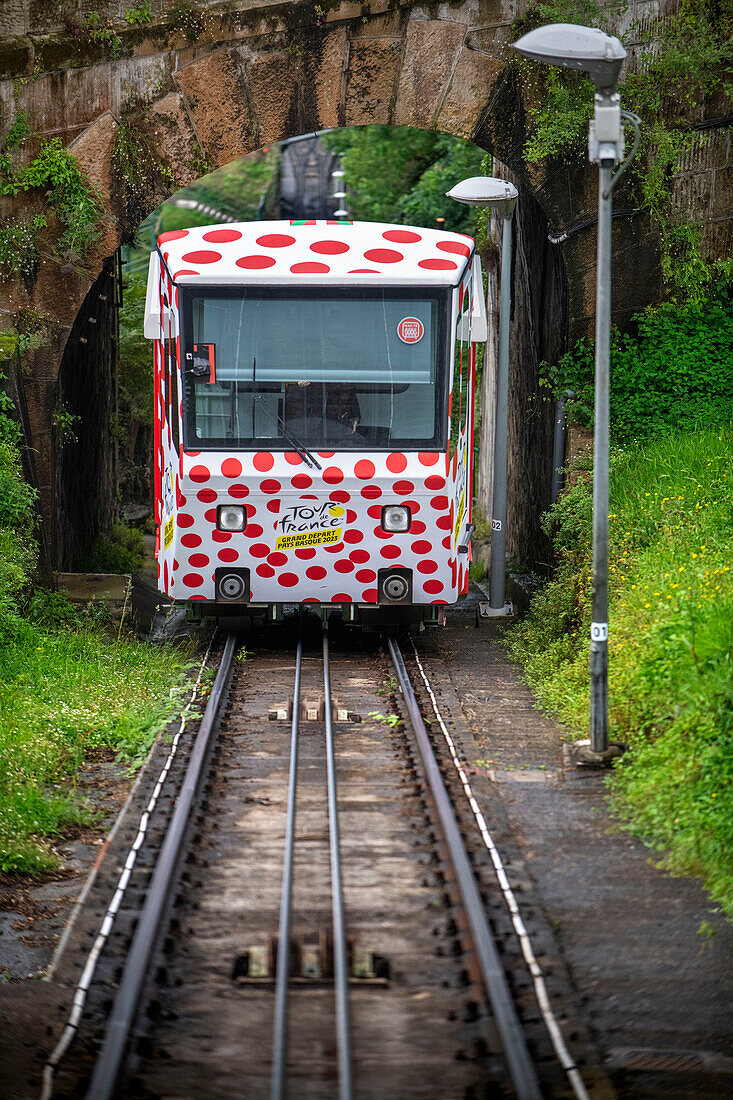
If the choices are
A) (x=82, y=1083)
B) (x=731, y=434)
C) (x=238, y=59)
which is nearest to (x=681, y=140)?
(x=731, y=434)

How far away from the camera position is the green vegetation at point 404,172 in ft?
114

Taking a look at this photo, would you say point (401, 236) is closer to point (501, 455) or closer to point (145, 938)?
point (501, 455)

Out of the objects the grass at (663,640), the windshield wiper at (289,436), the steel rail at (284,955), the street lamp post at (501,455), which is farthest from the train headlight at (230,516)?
the street lamp post at (501,455)

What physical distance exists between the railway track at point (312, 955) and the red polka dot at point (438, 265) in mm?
A: 4838

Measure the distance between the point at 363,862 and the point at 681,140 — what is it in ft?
32.6

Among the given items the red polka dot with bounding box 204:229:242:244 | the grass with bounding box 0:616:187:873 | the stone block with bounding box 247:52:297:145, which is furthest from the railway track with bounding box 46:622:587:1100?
the stone block with bounding box 247:52:297:145

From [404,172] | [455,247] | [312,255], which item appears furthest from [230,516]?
[404,172]

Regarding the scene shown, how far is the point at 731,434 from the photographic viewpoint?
520 inches

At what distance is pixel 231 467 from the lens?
467 inches

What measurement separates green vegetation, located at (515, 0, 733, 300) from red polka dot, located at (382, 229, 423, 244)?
240cm

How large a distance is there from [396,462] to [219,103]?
16.5 ft

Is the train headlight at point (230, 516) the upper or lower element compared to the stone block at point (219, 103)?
lower

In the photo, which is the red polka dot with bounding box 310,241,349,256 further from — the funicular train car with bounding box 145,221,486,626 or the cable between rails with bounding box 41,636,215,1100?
the cable between rails with bounding box 41,636,215,1100

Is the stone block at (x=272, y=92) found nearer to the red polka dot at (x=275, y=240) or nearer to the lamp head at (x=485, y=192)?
the lamp head at (x=485, y=192)
